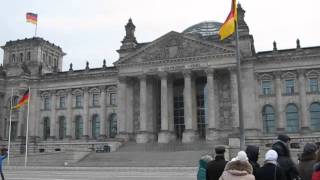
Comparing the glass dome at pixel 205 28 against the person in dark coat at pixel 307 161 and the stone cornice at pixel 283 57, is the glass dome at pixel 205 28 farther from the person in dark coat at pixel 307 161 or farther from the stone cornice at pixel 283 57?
the person in dark coat at pixel 307 161

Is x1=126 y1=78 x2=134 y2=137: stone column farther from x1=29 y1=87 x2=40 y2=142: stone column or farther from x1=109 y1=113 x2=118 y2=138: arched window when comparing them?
x1=29 y1=87 x2=40 y2=142: stone column

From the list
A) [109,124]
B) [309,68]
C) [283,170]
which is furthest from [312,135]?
[283,170]

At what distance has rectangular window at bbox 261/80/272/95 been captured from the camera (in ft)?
193

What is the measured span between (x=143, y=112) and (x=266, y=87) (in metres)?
17.4

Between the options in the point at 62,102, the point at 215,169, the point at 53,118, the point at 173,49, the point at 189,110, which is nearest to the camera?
the point at 215,169

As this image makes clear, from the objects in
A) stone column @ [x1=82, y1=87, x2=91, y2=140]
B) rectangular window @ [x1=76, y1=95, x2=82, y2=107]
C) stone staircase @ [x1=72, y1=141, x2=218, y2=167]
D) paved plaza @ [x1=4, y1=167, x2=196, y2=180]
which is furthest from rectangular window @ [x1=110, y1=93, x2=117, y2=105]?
paved plaza @ [x1=4, y1=167, x2=196, y2=180]

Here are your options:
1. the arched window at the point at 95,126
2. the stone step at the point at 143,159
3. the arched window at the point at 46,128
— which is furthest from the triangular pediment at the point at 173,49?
the arched window at the point at 46,128

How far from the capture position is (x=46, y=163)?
51219mm

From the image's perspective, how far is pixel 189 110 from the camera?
191ft

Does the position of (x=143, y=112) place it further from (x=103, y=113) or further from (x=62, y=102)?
(x=62, y=102)

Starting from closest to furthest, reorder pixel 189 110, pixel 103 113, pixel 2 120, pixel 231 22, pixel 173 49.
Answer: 1. pixel 231 22
2. pixel 189 110
3. pixel 173 49
4. pixel 103 113
5. pixel 2 120

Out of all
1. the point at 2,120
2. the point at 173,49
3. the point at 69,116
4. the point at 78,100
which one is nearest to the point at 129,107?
the point at 173,49

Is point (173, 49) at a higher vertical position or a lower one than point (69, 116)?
higher

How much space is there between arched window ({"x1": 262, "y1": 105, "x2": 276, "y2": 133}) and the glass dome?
22409 mm
